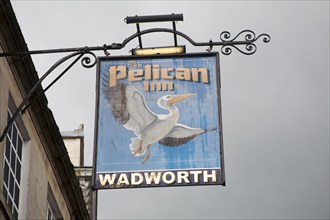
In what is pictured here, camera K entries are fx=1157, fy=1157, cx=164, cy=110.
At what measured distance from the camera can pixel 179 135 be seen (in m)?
22.5

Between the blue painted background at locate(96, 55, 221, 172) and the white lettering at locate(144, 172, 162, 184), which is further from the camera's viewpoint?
the blue painted background at locate(96, 55, 221, 172)

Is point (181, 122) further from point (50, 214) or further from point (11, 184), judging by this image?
point (50, 214)

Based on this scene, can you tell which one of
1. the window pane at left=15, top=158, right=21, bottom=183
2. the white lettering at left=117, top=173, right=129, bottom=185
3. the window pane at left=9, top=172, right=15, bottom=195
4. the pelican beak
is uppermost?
the pelican beak

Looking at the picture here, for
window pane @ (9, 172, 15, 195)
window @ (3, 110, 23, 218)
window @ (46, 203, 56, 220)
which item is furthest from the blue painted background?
window @ (46, 203, 56, 220)

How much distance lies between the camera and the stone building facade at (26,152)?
25328 millimetres

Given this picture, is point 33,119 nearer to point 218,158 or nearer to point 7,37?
point 7,37

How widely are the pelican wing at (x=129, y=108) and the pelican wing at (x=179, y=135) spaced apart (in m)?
0.48

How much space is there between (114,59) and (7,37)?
337 cm

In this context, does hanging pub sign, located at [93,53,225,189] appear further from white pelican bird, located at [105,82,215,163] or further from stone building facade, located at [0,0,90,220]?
stone building facade, located at [0,0,90,220]

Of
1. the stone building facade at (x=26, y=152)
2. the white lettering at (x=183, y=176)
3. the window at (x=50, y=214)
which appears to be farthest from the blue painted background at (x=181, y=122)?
the window at (x=50, y=214)

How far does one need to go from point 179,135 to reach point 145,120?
0.77 metres

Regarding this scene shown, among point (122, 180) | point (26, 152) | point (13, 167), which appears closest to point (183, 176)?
point (122, 180)

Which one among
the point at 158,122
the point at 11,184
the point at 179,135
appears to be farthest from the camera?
the point at 11,184

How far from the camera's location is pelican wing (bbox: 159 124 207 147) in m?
22.3
